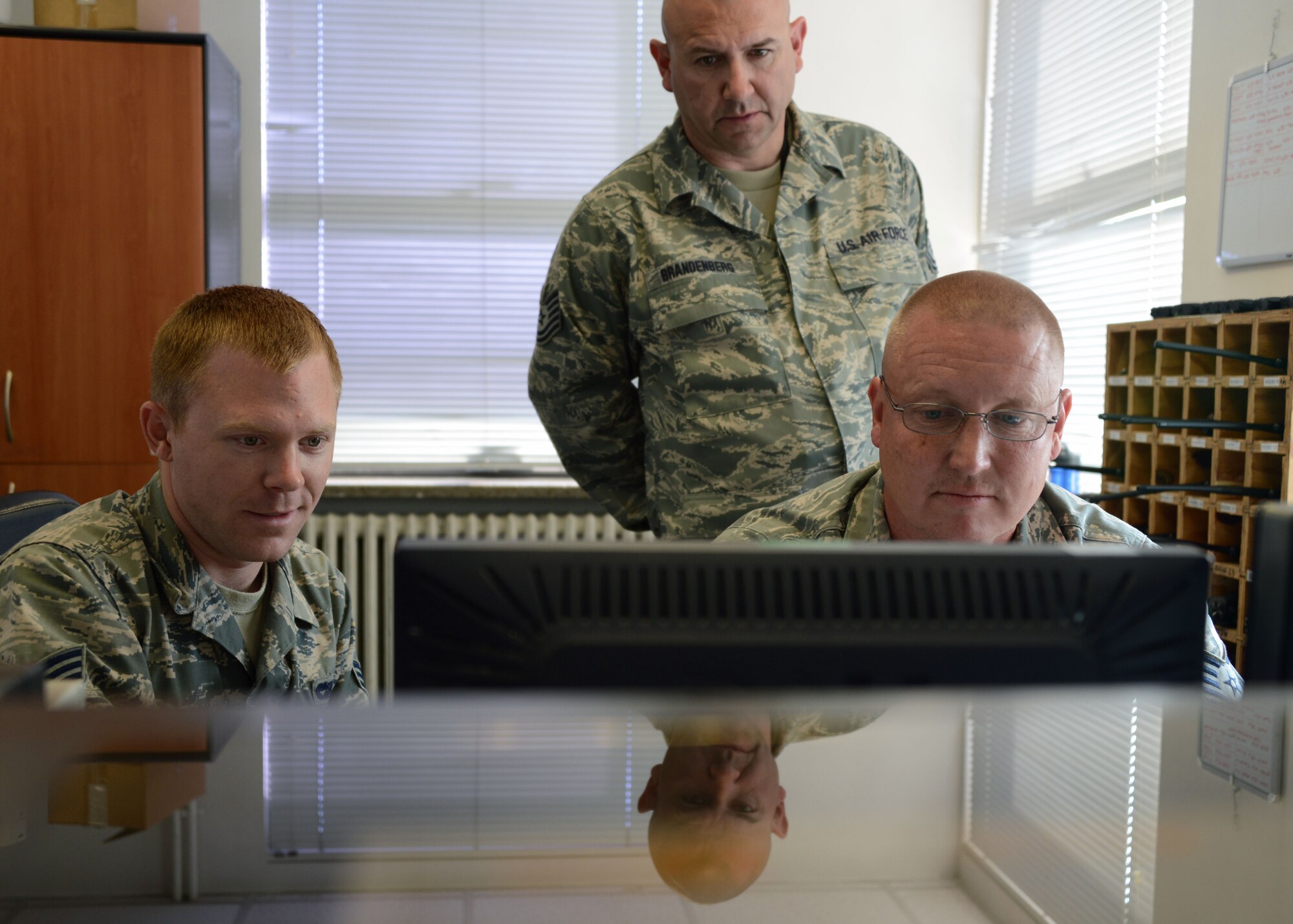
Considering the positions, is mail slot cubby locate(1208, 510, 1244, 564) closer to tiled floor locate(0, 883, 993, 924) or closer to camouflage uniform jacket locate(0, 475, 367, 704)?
camouflage uniform jacket locate(0, 475, 367, 704)

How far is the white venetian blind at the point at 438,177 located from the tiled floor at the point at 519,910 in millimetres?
3425

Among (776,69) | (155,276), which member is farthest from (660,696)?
(155,276)

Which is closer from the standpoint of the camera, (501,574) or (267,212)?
(501,574)

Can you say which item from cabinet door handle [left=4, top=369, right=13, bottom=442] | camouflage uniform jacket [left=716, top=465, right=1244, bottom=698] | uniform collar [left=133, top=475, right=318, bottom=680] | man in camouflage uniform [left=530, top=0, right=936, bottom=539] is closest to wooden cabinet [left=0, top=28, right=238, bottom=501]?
cabinet door handle [left=4, top=369, right=13, bottom=442]

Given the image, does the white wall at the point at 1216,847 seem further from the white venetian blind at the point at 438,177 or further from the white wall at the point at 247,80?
the white wall at the point at 247,80

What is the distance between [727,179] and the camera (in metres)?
1.87

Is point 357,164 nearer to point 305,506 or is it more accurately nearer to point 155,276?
point 155,276

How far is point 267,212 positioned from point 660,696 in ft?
11.3

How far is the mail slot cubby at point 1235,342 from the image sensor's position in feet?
6.70

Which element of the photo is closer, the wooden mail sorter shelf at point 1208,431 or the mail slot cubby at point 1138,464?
the wooden mail sorter shelf at point 1208,431

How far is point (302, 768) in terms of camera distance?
1.67ft

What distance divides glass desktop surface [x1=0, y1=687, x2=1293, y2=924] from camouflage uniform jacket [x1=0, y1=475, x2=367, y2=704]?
0.54 meters

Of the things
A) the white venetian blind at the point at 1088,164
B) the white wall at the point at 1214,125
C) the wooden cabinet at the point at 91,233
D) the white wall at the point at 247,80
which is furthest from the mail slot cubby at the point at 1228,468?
the white wall at the point at 247,80

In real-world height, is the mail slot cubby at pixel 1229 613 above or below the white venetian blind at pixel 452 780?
below
